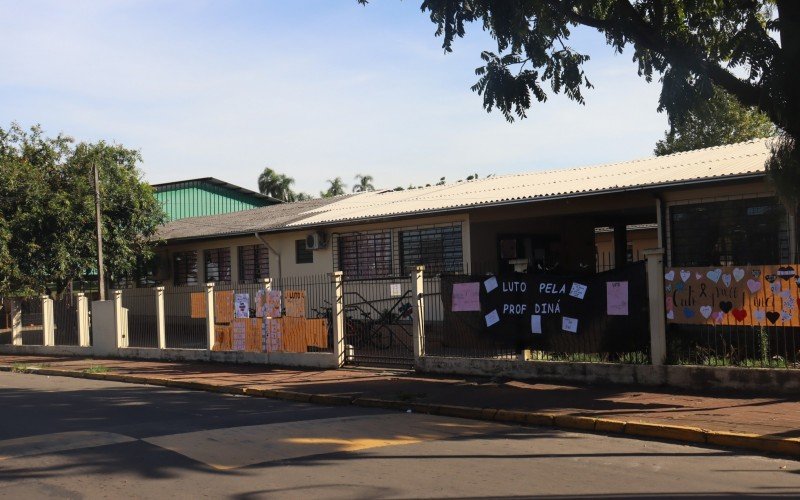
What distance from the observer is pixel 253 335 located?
1928 centimetres

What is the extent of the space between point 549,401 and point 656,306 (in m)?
2.38

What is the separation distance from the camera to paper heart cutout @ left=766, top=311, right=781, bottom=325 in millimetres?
11531

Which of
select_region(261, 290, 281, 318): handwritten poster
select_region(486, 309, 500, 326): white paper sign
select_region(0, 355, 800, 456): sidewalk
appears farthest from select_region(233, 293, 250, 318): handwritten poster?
select_region(486, 309, 500, 326): white paper sign

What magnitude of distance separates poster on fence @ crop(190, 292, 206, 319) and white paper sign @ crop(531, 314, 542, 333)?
9494 mm

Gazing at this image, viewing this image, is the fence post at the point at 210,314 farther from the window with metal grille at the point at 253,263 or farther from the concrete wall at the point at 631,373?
the concrete wall at the point at 631,373

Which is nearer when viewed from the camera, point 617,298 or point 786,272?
point 786,272

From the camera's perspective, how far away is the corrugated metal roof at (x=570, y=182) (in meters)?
15.9

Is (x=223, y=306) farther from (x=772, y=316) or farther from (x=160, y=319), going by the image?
(x=772, y=316)

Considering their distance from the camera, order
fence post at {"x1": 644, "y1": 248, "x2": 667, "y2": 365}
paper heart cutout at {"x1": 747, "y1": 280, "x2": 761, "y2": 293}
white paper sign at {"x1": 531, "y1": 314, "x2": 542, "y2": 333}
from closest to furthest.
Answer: paper heart cutout at {"x1": 747, "y1": 280, "x2": 761, "y2": 293}, fence post at {"x1": 644, "y1": 248, "x2": 667, "y2": 365}, white paper sign at {"x1": 531, "y1": 314, "x2": 542, "y2": 333}

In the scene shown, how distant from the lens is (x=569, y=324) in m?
13.8

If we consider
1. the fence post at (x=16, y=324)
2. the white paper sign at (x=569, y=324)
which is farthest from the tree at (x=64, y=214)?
the white paper sign at (x=569, y=324)

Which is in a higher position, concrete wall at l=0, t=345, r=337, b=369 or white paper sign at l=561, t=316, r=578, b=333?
white paper sign at l=561, t=316, r=578, b=333

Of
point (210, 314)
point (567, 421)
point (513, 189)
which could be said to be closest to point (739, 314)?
point (567, 421)

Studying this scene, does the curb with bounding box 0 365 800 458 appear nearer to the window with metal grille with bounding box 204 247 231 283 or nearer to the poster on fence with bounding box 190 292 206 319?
the poster on fence with bounding box 190 292 206 319
